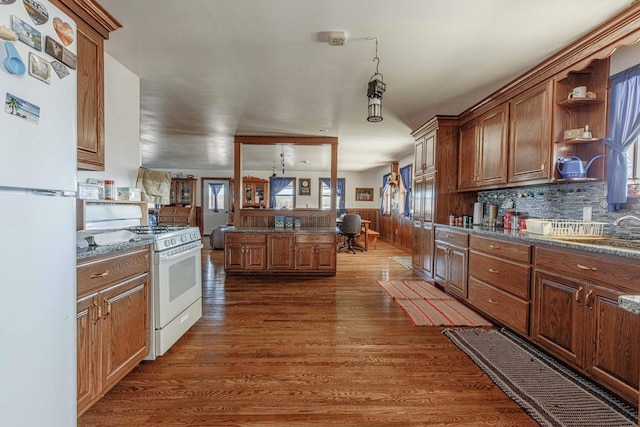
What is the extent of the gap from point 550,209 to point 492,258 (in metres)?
0.81

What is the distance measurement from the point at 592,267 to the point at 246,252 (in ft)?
13.0

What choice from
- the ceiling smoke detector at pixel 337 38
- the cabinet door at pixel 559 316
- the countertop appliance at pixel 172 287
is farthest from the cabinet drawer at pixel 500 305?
the countertop appliance at pixel 172 287

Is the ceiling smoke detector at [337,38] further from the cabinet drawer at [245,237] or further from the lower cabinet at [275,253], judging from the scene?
the cabinet drawer at [245,237]

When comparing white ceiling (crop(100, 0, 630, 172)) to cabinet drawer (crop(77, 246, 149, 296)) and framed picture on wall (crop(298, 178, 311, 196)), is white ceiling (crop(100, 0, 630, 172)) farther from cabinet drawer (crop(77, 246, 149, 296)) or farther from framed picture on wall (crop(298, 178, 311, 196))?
framed picture on wall (crop(298, 178, 311, 196))

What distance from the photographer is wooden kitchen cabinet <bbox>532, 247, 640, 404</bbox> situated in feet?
5.18

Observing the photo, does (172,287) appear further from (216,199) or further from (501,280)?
(216,199)

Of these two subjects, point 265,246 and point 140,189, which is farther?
point 265,246

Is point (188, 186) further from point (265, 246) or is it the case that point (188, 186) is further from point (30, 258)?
point (30, 258)

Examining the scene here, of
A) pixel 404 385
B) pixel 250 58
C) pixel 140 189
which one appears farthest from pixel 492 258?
pixel 140 189

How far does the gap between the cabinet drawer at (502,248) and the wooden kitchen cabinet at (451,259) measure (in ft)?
0.61

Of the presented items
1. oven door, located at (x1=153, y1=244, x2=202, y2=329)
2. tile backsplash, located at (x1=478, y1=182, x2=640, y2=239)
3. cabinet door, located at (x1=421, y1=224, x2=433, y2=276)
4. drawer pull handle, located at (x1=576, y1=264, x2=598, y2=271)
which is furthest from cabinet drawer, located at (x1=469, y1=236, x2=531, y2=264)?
oven door, located at (x1=153, y1=244, x2=202, y2=329)

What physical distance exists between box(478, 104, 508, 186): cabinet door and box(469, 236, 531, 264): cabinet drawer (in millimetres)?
709

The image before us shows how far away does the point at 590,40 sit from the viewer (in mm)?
2062

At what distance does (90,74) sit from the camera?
5.98 ft
